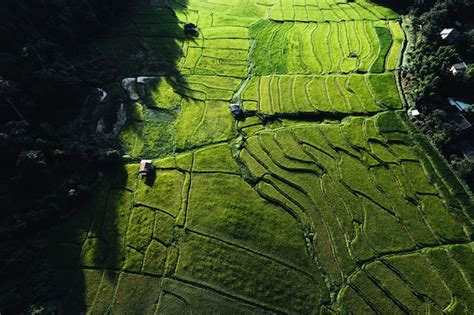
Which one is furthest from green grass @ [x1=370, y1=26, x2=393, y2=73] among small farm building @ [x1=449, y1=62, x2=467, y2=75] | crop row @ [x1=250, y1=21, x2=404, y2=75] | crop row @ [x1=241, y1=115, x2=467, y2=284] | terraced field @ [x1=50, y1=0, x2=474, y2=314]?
crop row @ [x1=241, y1=115, x2=467, y2=284]

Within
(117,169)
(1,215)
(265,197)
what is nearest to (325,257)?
(265,197)

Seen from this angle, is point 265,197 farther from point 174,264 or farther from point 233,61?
point 233,61

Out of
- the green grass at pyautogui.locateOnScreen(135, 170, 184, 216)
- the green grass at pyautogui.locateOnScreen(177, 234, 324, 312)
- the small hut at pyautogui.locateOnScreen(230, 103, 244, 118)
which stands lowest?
the green grass at pyautogui.locateOnScreen(177, 234, 324, 312)

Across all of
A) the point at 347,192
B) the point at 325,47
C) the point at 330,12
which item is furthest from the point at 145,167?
the point at 330,12

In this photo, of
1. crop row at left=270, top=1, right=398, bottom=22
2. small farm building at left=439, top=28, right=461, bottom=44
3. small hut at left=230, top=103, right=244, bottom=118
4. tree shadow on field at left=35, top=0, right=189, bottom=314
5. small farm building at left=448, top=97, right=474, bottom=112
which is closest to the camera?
tree shadow on field at left=35, top=0, right=189, bottom=314

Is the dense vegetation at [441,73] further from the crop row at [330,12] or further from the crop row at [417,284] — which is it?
the crop row at [417,284]

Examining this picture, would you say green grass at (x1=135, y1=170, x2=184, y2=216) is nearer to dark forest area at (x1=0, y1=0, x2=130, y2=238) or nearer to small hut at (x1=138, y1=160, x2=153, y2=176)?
small hut at (x1=138, y1=160, x2=153, y2=176)
